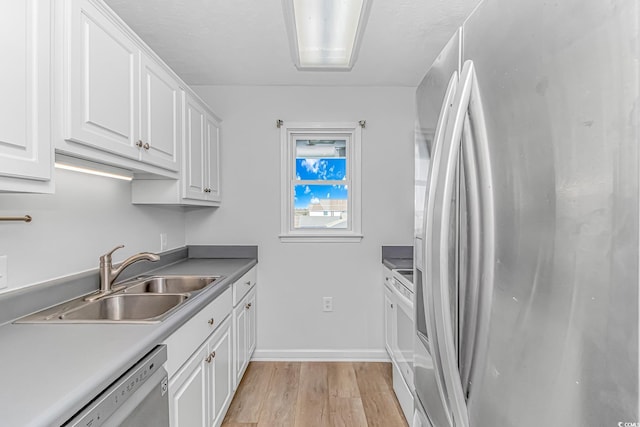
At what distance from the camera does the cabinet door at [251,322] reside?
8.82ft

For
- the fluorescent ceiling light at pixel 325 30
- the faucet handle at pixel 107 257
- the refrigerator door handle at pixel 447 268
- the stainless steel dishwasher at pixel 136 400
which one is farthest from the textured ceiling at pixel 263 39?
the stainless steel dishwasher at pixel 136 400

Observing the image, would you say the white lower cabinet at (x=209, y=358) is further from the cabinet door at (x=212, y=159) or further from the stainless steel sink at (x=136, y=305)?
the cabinet door at (x=212, y=159)

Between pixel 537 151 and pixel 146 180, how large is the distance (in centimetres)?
215

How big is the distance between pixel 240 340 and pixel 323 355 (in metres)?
0.92

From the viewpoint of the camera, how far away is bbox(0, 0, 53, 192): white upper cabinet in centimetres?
93

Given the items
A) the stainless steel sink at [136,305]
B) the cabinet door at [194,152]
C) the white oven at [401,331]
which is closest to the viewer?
the stainless steel sink at [136,305]

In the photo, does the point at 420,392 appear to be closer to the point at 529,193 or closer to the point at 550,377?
the point at 550,377

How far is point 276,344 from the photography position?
304 centimetres

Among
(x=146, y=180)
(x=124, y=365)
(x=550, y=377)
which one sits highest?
(x=146, y=180)

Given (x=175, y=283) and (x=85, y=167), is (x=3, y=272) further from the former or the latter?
(x=175, y=283)

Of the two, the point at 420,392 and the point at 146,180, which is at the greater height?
the point at 146,180

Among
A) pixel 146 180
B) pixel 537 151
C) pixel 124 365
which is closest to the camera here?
pixel 537 151

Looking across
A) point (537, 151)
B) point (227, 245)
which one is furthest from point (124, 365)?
point (227, 245)

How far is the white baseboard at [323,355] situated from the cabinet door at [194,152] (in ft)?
4.85
